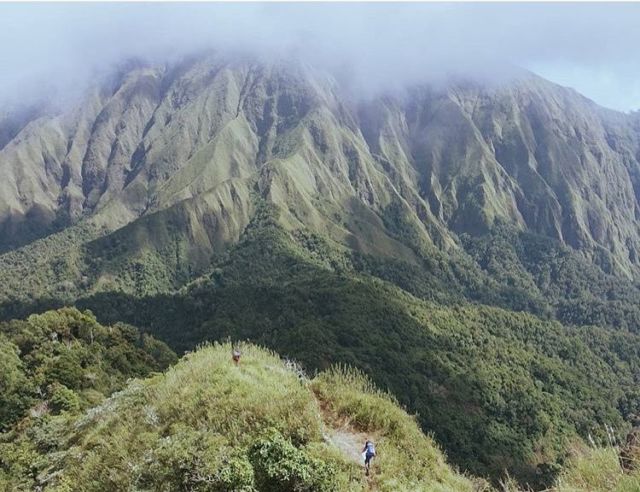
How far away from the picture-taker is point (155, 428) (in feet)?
55.1

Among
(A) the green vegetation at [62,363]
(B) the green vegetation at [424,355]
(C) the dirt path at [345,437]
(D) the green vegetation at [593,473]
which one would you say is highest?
(D) the green vegetation at [593,473]

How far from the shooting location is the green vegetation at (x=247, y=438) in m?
13.2

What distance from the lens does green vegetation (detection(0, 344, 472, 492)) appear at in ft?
43.4

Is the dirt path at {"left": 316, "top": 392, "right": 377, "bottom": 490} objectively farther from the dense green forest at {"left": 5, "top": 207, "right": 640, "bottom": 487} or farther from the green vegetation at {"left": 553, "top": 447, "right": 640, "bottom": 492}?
the dense green forest at {"left": 5, "top": 207, "right": 640, "bottom": 487}

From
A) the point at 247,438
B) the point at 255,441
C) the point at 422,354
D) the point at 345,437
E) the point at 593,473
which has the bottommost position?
the point at 422,354

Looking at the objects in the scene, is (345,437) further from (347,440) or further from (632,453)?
(632,453)

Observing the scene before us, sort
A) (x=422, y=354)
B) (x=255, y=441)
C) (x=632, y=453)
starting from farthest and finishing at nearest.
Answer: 1. (x=422, y=354)
2. (x=255, y=441)
3. (x=632, y=453)

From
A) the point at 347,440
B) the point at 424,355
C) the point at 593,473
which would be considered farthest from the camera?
the point at 424,355

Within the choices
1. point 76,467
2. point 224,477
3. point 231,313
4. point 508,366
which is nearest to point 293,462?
point 224,477

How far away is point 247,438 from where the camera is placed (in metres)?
14.8

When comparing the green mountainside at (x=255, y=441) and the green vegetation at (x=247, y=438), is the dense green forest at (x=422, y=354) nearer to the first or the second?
the green mountainside at (x=255, y=441)

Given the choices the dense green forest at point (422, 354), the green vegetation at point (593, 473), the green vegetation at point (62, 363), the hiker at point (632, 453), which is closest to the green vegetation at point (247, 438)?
the green vegetation at point (593, 473)

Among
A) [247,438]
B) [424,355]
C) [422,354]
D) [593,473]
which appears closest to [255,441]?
[247,438]

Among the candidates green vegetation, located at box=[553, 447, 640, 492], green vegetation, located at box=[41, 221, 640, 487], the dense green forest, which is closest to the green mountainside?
green vegetation, located at box=[553, 447, 640, 492]
